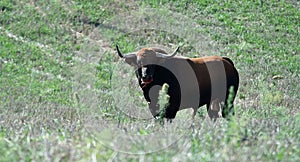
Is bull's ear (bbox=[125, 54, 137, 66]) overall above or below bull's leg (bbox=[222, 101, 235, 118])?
below

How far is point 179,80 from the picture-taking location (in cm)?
1348

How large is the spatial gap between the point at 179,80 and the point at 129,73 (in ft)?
15.9

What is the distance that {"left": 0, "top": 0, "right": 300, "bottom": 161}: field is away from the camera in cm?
603

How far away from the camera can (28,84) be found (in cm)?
1991

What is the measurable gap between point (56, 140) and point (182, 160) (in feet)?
4.15

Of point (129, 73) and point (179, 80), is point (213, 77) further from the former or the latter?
point (129, 73)

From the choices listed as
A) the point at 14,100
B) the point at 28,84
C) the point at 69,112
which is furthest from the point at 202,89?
the point at 28,84

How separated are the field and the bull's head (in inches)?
29.2

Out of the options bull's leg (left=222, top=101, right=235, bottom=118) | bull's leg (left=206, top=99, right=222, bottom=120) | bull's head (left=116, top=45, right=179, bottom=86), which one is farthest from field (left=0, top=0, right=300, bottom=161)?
bull's head (left=116, top=45, right=179, bottom=86)

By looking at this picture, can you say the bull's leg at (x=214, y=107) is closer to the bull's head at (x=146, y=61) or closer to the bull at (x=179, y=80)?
the bull at (x=179, y=80)

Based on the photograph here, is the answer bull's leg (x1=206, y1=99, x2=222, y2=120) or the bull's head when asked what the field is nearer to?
bull's leg (x1=206, y1=99, x2=222, y2=120)

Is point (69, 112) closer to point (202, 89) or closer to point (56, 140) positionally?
point (202, 89)

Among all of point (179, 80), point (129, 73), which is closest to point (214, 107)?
point (179, 80)

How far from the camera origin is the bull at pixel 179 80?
43.2ft
